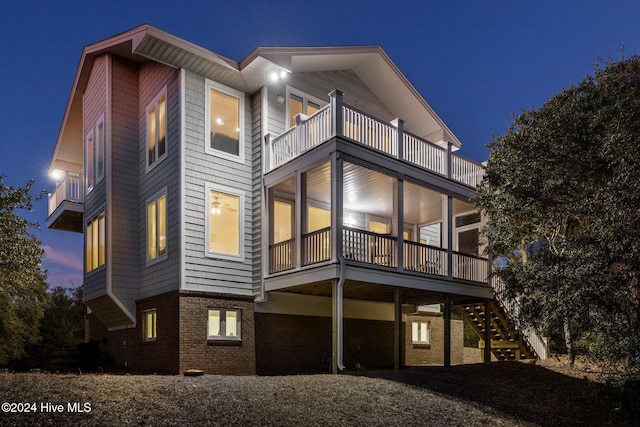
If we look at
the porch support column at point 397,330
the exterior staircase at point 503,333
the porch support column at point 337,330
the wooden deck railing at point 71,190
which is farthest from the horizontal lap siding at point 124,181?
the exterior staircase at point 503,333

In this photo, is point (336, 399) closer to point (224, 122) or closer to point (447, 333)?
point (447, 333)

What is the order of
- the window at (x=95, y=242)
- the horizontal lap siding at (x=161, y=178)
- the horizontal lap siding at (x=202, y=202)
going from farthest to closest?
the window at (x=95, y=242) < the horizontal lap siding at (x=161, y=178) < the horizontal lap siding at (x=202, y=202)

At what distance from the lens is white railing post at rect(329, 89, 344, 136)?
14742mm

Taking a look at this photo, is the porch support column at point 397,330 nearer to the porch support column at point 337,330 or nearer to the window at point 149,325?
the porch support column at point 337,330

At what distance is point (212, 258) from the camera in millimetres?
15734

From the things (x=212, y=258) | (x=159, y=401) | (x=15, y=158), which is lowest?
(x=159, y=401)

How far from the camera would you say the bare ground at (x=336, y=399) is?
27.0ft

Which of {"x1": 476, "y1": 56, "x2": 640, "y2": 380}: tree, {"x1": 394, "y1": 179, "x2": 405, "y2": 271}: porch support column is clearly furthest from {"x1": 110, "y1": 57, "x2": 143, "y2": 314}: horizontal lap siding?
{"x1": 476, "y1": 56, "x2": 640, "y2": 380}: tree

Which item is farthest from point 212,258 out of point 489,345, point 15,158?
point 15,158

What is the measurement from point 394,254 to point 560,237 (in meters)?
4.39

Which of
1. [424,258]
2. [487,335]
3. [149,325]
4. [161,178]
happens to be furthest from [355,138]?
[149,325]

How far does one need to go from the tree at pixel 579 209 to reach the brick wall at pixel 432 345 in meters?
5.60

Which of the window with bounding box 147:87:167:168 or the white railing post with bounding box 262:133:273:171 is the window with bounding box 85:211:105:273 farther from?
the white railing post with bounding box 262:133:273:171

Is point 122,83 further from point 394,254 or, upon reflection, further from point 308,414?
point 308,414
